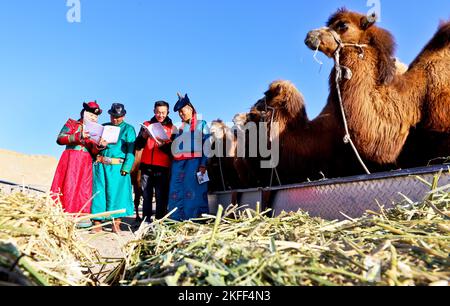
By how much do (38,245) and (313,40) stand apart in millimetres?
4077

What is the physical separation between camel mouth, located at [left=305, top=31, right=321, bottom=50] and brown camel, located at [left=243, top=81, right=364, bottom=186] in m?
0.74

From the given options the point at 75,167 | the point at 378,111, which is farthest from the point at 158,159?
the point at 378,111

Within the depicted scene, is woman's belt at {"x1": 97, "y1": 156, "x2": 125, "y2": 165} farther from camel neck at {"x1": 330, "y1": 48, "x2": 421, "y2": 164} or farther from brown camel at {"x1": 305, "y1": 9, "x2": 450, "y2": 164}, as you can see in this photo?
camel neck at {"x1": 330, "y1": 48, "x2": 421, "y2": 164}

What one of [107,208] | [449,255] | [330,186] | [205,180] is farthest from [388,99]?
[107,208]

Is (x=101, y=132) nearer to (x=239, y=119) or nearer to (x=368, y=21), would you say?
(x=239, y=119)

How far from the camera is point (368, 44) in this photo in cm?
491

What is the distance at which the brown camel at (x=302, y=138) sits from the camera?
5270 mm

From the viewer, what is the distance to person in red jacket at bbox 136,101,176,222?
6871 millimetres

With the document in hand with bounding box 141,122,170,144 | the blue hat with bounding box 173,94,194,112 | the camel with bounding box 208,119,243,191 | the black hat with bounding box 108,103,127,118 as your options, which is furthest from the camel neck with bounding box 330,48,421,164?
the camel with bounding box 208,119,243,191

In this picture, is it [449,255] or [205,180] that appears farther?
[205,180]

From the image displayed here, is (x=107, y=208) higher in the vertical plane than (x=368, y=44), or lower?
lower
